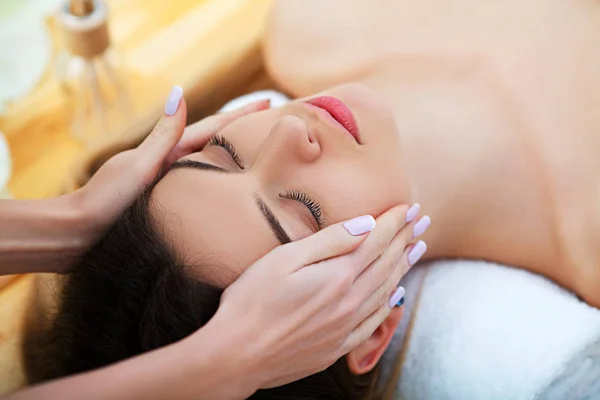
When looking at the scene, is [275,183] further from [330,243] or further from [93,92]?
[93,92]

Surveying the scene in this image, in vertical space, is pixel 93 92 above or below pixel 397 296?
below

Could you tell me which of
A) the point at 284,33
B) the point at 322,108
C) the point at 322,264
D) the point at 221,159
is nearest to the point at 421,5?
the point at 284,33

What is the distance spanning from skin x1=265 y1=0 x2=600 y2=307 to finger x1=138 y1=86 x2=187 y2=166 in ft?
1.19

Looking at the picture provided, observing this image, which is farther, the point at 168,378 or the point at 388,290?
the point at 388,290

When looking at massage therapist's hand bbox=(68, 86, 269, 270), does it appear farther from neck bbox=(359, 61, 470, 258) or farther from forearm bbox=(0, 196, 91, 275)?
neck bbox=(359, 61, 470, 258)

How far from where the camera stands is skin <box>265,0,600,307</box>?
105cm

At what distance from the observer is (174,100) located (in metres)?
0.99

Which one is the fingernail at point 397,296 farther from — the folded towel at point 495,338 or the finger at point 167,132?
the finger at point 167,132

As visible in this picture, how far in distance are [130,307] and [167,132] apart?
0.30m

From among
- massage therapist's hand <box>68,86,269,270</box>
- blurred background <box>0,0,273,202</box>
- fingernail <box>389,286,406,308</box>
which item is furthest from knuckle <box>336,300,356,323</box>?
blurred background <box>0,0,273,202</box>

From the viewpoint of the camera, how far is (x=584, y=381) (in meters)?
1.00

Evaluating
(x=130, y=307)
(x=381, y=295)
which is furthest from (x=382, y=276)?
(x=130, y=307)

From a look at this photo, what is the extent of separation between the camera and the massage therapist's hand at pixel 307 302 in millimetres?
756

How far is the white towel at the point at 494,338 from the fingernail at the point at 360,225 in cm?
32
